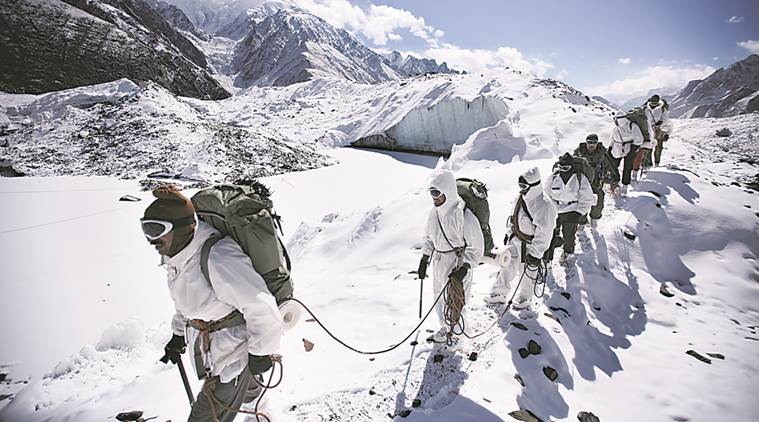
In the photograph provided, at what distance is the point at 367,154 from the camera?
2136cm

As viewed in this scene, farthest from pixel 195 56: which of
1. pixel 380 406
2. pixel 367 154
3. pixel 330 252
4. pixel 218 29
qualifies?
pixel 218 29

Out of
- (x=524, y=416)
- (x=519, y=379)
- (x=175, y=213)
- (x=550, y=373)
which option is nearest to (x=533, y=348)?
(x=550, y=373)

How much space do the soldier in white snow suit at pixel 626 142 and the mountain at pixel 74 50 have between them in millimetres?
38338

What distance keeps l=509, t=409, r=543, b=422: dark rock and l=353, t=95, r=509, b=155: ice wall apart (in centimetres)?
1819

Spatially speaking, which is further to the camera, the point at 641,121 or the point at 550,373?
the point at 641,121

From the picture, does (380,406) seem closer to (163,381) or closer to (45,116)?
(163,381)

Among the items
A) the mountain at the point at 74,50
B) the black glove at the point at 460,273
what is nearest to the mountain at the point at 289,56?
the mountain at the point at 74,50

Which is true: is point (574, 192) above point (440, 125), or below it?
below

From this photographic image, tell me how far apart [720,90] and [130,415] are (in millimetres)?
102232

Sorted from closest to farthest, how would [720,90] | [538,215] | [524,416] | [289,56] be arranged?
[524,416] → [538,215] → [720,90] → [289,56]

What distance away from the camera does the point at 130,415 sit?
9.46 ft

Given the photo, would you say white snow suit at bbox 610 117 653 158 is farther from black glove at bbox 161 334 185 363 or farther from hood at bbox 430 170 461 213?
black glove at bbox 161 334 185 363

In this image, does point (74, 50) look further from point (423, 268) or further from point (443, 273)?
point (443, 273)

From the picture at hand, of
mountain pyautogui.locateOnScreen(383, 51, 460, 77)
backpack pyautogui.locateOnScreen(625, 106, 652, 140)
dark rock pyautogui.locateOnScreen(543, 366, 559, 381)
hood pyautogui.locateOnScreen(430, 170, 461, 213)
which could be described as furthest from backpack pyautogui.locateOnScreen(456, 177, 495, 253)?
mountain pyautogui.locateOnScreen(383, 51, 460, 77)
